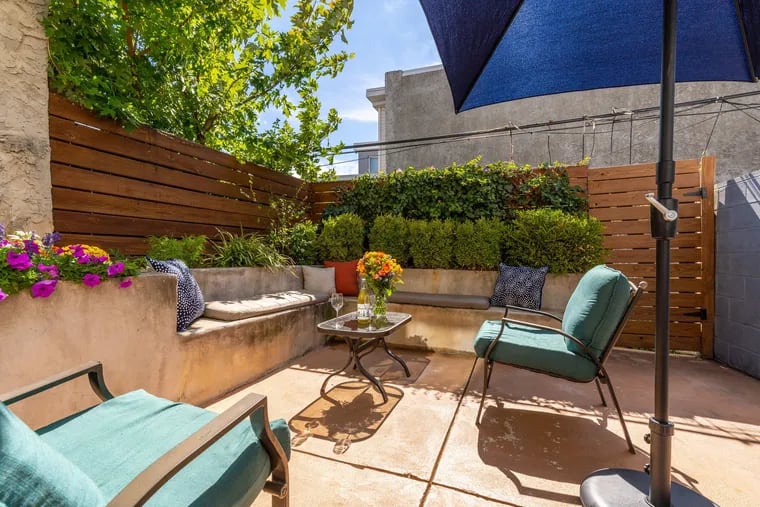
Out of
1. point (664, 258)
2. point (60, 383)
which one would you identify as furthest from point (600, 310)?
point (60, 383)

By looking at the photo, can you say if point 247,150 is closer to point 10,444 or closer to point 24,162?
point 24,162

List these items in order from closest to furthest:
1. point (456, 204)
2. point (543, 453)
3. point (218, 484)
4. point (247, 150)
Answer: point (218, 484)
point (543, 453)
point (456, 204)
point (247, 150)

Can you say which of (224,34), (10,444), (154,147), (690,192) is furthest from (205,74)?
(690,192)

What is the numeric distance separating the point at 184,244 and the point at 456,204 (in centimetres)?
313

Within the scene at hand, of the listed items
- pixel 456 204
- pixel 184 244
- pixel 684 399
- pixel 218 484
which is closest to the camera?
pixel 218 484

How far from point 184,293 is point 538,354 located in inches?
98.5

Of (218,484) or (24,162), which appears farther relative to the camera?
(24,162)

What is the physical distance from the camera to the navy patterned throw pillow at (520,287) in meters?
3.52

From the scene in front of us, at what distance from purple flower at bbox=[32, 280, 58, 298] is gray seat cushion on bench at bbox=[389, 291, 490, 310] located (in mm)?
2840

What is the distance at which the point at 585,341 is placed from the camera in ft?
6.70

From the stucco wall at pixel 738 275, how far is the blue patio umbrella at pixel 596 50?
190cm

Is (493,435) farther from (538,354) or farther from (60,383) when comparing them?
(60,383)

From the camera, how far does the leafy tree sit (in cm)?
270

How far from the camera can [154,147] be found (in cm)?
314
